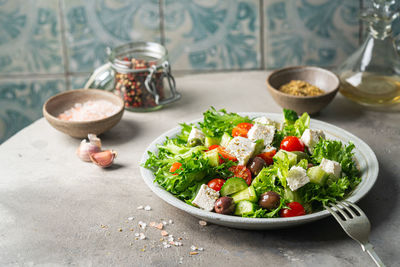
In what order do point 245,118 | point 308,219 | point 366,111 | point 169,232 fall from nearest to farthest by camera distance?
1. point 308,219
2. point 169,232
3. point 245,118
4. point 366,111

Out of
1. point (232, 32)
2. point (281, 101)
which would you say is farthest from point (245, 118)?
point (232, 32)

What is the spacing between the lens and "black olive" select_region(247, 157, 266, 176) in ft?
5.13

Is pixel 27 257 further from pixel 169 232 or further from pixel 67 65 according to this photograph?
pixel 67 65

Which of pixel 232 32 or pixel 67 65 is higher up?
pixel 232 32

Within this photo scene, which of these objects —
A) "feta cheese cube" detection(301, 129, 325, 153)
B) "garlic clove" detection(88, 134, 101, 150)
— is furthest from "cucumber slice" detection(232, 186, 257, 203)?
"garlic clove" detection(88, 134, 101, 150)

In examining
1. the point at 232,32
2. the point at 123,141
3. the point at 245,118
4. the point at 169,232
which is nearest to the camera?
the point at 169,232

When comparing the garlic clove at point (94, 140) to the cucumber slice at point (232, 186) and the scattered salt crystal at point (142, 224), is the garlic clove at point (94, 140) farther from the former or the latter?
the cucumber slice at point (232, 186)

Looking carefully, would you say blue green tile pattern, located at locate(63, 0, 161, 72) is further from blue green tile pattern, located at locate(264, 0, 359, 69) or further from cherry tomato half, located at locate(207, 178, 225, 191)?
cherry tomato half, located at locate(207, 178, 225, 191)

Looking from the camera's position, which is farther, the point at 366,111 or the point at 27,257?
the point at 366,111

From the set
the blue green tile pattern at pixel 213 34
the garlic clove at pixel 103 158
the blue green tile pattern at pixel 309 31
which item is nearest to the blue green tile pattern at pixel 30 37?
the blue green tile pattern at pixel 213 34

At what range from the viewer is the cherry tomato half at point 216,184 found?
4.99 ft

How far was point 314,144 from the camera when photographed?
1.66 meters

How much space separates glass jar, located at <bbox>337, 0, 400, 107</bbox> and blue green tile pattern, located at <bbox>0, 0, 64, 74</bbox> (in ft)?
5.97

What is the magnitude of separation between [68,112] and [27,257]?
2.83ft
